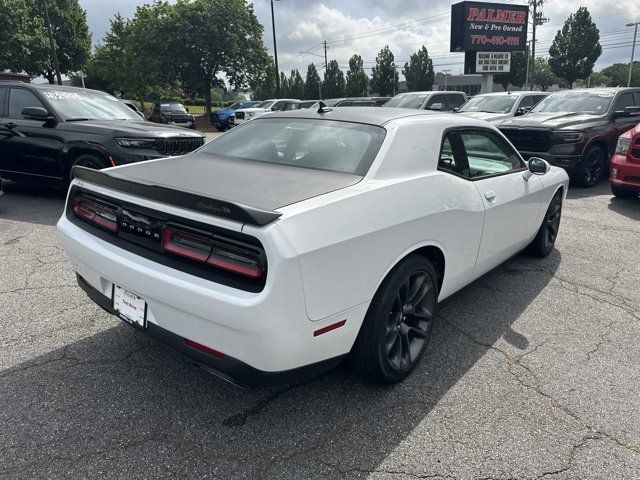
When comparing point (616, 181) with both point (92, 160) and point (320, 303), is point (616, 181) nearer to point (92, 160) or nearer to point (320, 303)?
point (320, 303)

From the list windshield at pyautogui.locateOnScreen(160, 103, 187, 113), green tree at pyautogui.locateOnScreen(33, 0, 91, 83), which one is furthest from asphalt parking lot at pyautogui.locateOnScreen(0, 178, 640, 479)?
green tree at pyautogui.locateOnScreen(33, 0, 91, 83)

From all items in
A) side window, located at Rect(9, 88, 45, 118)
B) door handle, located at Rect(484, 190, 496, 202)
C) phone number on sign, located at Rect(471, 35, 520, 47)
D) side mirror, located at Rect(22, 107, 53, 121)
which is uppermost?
phone number on sign, located at Rect(471, 35, 520, 47)

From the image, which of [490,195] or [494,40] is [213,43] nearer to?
[494,40]

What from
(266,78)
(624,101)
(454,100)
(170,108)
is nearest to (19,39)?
(170,108)

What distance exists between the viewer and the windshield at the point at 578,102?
9227 millimetres

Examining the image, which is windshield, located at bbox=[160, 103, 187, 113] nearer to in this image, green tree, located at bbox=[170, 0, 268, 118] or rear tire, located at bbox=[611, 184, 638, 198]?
green tree, located at bbox=[170, 0, 268, 118]

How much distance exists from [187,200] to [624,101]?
10.2 m

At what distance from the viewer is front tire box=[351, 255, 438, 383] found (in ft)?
7.97

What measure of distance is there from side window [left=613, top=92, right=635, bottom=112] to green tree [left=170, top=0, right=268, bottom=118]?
2873 centimetres

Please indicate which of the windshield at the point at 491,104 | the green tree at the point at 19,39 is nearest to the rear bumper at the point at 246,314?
the windshield at the point at 491,104

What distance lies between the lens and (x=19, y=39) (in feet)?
93.6

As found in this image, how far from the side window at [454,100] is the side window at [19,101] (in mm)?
10884

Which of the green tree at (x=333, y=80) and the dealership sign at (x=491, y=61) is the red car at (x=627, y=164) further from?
the green tree at (x=333, y=80)

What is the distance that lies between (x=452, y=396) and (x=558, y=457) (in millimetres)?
595
